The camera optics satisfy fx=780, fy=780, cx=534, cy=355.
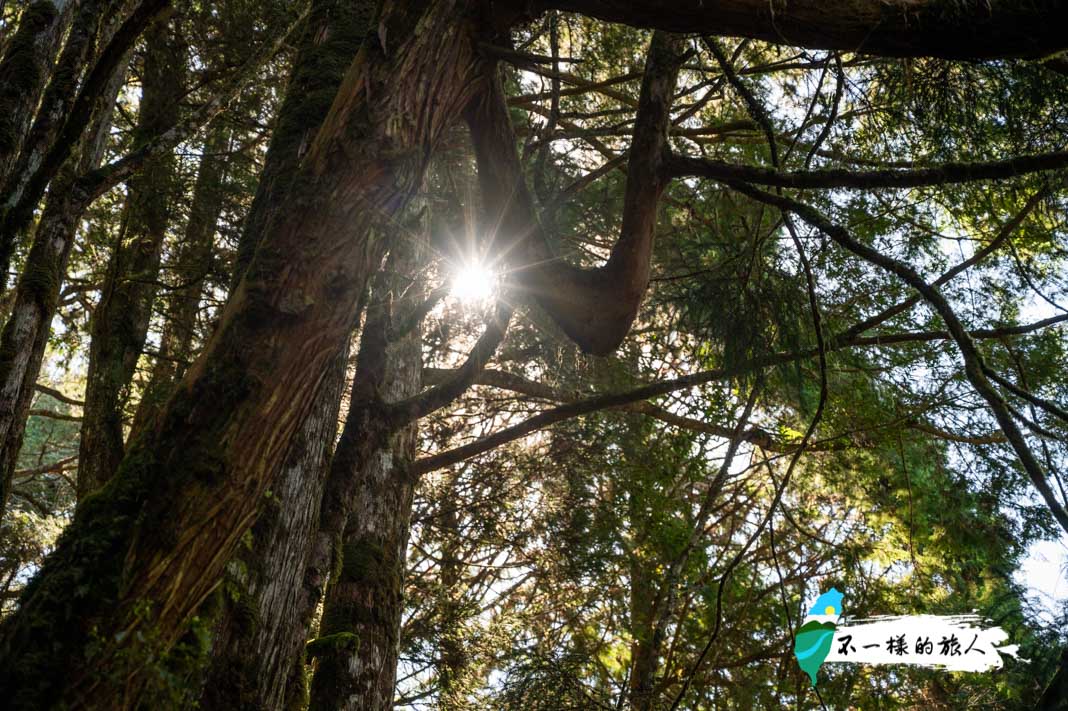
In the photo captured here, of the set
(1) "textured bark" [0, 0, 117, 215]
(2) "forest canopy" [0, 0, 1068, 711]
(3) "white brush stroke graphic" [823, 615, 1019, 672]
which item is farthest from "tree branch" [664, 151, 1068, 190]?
(3) "white brush stroke graphic" [823, 615, 1019, 672]

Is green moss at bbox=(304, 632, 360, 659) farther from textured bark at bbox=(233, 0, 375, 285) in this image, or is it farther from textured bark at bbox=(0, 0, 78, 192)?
textured bark at bbox=(0, 0, 78, 192)

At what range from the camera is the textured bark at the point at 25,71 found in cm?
270

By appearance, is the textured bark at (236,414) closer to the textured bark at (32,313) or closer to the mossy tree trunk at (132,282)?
the textured bark at (32,313)

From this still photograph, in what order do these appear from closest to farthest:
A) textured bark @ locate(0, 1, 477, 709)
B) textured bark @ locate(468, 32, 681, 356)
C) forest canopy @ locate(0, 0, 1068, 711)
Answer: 1. textured bark @ locate(0, 1, 477, 709)
2. forest canopy @ locate(0, 0, 1068, 711)
3. textured bark @ locate(468, 32, 681, 356)

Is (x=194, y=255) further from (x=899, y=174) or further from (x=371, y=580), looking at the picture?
(x=899, y=174)

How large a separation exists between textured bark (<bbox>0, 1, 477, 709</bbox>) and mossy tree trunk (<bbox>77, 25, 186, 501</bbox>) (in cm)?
188

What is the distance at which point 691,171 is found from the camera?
289 cm

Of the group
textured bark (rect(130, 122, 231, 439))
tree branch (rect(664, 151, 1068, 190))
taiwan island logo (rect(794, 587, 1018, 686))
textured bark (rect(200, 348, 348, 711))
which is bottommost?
textured bark (rect(200, 348, 348, 711))

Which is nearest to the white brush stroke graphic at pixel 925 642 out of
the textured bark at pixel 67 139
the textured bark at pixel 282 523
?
the textured bark at pixel 282 523

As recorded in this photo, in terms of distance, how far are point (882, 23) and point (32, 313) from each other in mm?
3186

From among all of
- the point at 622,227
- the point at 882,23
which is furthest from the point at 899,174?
the point at 622,227

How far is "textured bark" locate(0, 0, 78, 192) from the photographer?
2.70 metres

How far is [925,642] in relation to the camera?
5012mm

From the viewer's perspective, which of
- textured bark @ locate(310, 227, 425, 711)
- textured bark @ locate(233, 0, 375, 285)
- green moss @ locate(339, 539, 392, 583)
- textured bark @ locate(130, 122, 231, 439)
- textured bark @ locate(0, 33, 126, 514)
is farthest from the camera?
textured bark @ locate(130, 122, 231, 439)
